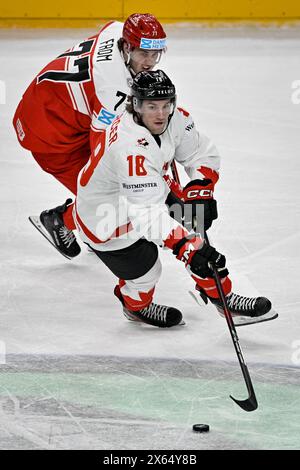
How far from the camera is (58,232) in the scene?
483cm

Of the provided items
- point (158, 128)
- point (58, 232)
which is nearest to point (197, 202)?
point (158, 128)

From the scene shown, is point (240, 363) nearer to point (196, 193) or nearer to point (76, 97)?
point (196, 193)

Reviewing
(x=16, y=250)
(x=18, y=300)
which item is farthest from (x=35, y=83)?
(x=18, y=300)

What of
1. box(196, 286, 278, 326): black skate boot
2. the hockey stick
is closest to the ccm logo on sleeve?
the hockey stick

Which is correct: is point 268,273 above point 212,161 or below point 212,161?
below

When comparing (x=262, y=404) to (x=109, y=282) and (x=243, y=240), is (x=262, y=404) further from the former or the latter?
(x=243, y=240)

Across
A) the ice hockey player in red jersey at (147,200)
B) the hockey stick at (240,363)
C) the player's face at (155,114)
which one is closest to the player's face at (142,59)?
the ice hockey player in red jersey at (147,200)

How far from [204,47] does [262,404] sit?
6210mm

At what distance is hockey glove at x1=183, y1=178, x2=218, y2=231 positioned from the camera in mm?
3947

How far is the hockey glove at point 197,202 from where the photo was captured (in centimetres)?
395

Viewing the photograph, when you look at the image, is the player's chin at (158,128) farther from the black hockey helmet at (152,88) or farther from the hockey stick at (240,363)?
the hockey stick at (240,363)

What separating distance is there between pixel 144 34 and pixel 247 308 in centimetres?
110
